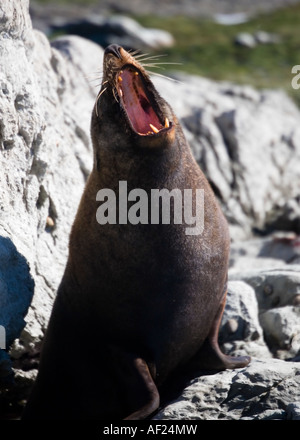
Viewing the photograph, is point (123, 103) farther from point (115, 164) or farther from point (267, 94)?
point (267, 94)

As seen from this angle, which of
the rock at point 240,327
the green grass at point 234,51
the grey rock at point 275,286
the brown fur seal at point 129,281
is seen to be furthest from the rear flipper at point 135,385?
the green grass at point 234,51

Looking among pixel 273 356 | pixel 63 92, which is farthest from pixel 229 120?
pixel 273 356

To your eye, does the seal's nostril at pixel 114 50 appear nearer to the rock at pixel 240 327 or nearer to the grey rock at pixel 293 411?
the rock at pixel 240 327

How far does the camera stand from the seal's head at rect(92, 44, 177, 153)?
5477 mm

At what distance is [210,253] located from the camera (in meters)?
5.67

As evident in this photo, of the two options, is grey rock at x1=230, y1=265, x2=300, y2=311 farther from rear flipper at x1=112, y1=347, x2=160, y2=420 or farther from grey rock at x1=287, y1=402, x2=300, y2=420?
grey rock at x1=287, y1=402, x2=300, y2=420

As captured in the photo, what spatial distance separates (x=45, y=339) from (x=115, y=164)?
4.36 feet

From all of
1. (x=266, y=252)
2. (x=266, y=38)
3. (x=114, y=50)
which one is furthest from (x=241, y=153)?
(x=266, y=38)

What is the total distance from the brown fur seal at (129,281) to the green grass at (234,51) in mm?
12616

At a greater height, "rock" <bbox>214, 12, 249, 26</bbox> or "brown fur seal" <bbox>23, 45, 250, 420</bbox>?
"rock" <bbox>214, 12, 249, 26</bbox>

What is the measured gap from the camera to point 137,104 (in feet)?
18.7

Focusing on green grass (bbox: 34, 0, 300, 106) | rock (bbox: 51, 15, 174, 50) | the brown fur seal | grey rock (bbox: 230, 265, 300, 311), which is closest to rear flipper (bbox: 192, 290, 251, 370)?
the brown fur seal

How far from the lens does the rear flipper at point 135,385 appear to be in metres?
5.21

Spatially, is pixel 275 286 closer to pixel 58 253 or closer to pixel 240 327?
pixel 240 327
